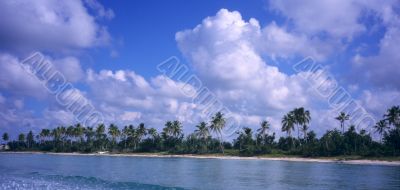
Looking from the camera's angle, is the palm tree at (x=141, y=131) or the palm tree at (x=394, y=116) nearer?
the palm tree at (x=394, y=116)

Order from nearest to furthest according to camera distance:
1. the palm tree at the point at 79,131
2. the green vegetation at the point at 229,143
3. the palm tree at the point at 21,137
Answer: the green vegetation at the point at 229,143 → the palm tree at the point at 79,131 → the palm tree at the point at 21,137

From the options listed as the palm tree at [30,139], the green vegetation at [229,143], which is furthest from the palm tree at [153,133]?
the palm tree at [30,139]

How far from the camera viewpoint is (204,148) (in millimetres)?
134875

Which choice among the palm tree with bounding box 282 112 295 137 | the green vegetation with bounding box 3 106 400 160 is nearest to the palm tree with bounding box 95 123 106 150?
the green vegetation with bounding box 3 106 400 160

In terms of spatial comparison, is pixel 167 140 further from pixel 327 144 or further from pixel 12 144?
pixel 12 144

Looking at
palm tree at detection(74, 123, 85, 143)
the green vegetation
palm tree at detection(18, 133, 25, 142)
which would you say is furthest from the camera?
palm tree at detection(18, 133, 25, 142)

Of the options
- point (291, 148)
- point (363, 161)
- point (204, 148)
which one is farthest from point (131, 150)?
point (363, 161)

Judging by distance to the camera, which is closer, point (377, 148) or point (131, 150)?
Result: point (377, 148)

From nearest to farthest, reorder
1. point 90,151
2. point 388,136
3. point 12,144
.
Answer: point 388,136
point 90,151
point 12,144

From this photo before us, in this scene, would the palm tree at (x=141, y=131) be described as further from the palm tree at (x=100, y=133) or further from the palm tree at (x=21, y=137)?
the palm tree at (x=21, y=137)

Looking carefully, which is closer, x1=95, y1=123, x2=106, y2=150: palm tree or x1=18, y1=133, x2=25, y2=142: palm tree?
x1=95, y1=123, x2=106, y2=150: palm tree

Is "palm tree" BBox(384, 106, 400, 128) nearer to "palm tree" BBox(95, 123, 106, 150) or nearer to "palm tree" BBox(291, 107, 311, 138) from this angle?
"palm tree" BBox(291, 107, 311, 138)

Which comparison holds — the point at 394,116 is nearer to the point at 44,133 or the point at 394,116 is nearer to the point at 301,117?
the point at 301,117

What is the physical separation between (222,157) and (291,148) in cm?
2114
